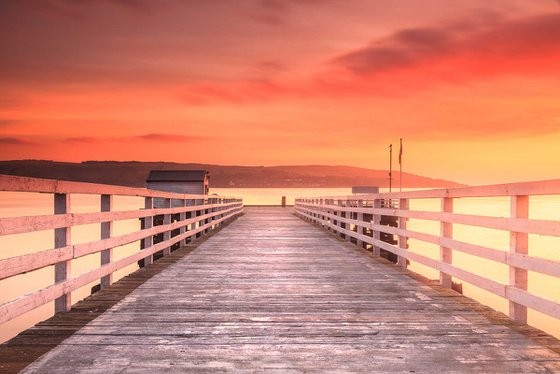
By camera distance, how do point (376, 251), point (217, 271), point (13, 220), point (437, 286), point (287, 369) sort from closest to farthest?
point (287, 369) < point (13, 220) < point (437, 286) < point (217, 271) < point (376, 251)

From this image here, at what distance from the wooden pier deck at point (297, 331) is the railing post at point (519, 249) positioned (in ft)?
0.49

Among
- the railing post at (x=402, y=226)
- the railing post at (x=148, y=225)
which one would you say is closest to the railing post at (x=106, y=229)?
the railing post at (x=148, y=225)

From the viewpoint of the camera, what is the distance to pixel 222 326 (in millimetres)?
5598

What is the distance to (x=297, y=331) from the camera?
541 centimetres

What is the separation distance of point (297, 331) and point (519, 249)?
236 cm

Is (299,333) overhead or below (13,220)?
below

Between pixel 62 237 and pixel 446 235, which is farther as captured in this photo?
pixel 446 235

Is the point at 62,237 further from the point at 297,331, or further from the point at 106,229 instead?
the point at 297,331

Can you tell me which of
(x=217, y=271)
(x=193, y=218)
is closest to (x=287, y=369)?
(x=217, y=271)

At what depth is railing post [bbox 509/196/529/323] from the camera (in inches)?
223

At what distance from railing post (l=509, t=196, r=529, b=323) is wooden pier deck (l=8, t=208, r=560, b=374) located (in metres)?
0.15

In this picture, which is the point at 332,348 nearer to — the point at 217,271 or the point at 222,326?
the point at 222,326

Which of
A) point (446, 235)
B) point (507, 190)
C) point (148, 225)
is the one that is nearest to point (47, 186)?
point (507, 190)

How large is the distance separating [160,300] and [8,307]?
8.30 feet
